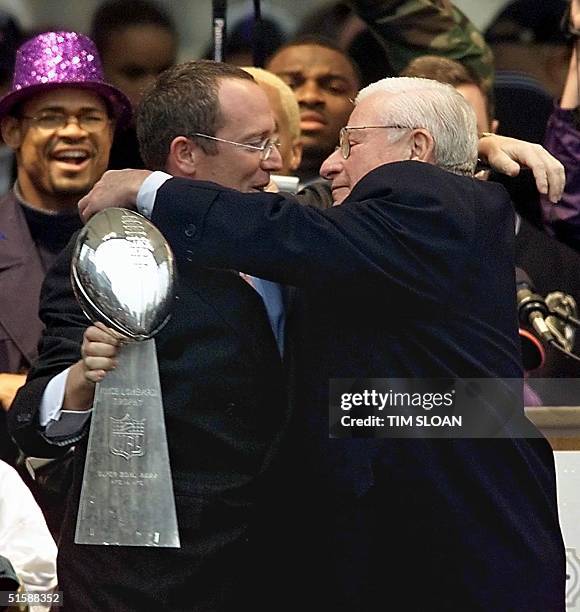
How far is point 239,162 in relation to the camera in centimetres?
301

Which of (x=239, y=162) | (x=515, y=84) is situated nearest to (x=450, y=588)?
(x=239, y=162)

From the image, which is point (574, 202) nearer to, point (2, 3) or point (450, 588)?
point (450, 588)

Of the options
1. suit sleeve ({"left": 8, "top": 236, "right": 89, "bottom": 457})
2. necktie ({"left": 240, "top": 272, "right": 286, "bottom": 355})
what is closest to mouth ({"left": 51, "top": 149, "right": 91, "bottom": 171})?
suit sleeve ({"left": 8, "top": 236, "right": 89, "bottom": 457})

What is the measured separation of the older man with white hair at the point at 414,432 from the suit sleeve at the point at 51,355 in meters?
0.23

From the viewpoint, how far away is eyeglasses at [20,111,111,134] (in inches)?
154

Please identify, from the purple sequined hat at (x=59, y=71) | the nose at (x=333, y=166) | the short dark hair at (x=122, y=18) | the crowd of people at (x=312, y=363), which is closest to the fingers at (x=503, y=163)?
the crowd of people at (x=312, y=363)

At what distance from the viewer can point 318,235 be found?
2.75 meters

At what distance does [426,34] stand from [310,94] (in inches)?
13.0

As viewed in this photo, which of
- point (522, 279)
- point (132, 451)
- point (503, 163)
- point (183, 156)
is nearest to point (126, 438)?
point (132, 451)

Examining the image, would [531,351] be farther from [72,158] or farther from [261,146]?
[72,158]

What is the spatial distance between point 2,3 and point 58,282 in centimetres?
134

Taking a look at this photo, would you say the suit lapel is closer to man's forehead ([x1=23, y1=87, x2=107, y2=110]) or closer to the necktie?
man's forehead ([x1=23, y1=87, x2=107, y2=110])

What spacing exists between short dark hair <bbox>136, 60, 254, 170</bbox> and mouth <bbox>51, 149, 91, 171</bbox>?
2.58 ft

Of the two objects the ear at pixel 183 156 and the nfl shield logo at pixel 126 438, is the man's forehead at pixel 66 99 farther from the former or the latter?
the nfl shield logo at pixel 126 438
